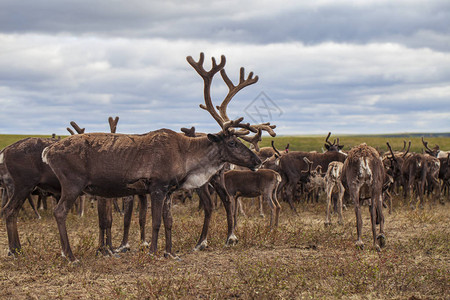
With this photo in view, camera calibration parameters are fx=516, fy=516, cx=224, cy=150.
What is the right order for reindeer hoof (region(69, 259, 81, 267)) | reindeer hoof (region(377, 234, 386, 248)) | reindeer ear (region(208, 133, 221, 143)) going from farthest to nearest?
reindeer hoof (region(377, 234, 386, 248)), reindeer ear (region(208, 133, 221, 143)), reindeer hoof (region(69, 259, 81, 267))

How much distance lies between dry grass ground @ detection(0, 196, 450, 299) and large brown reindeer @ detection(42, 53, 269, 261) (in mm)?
759

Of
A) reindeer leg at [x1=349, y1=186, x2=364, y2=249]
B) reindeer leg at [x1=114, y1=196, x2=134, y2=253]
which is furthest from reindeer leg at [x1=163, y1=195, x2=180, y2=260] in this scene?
reindeer leg at [x1=349, y1=186, x2=364, y2=249]

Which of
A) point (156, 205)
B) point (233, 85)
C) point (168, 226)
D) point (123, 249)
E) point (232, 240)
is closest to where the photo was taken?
point (156, 205)

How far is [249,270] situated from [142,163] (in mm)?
2819

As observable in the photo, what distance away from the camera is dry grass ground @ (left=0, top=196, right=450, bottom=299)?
23.7 feet

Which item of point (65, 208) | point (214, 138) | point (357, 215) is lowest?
point (357, 215)

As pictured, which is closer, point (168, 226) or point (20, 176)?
point (168, 226)

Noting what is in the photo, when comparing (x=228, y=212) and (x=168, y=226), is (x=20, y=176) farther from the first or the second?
(x=228, y=212)

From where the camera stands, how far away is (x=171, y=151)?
9.64 meters

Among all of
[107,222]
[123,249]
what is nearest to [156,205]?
[107,222]

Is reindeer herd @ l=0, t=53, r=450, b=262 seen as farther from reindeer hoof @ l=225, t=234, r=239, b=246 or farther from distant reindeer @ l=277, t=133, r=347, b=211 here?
distant reindeer @ l=277, t=133, r=347, b=211

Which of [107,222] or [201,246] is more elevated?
[107,222]

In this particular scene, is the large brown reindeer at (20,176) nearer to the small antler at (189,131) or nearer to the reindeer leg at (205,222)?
the small antler at (189,131)

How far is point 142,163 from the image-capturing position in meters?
9.41
